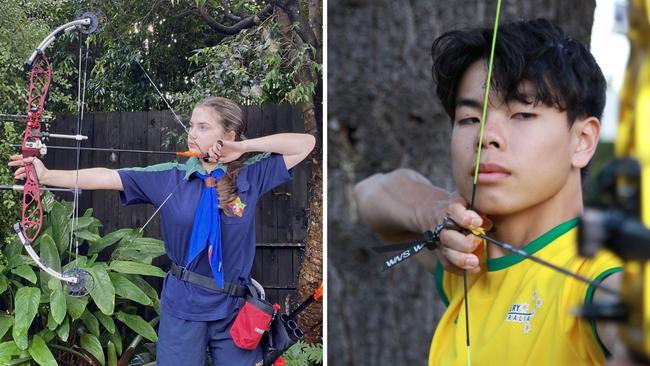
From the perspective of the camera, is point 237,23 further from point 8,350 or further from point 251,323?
point 8,350

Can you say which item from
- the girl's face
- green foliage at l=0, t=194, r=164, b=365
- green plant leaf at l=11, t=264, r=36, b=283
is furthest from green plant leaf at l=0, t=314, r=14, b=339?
the girl's face

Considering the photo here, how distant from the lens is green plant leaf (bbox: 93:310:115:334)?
199cm

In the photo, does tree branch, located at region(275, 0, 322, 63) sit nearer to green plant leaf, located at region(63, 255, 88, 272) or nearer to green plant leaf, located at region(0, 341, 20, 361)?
green plant leaf, located at region(63, 255, 88, 272)

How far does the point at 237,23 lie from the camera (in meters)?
1.86

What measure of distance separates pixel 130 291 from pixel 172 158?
0.38 meters

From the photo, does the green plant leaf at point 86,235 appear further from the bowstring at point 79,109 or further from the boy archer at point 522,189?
the boy archer at point 522,189

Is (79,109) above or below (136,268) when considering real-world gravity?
above

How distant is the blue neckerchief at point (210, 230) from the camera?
1.73 m

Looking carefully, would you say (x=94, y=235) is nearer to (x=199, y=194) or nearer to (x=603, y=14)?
(x=199, y=194)

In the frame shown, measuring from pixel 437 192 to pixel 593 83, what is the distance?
0.28 metres

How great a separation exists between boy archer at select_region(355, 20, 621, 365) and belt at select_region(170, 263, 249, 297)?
0.88 metres

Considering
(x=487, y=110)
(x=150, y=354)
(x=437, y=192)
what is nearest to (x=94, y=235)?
(x=150, y=354)

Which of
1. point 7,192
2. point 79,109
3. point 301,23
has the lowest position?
point 7,192

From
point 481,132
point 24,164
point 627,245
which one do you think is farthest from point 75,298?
point 627,245
